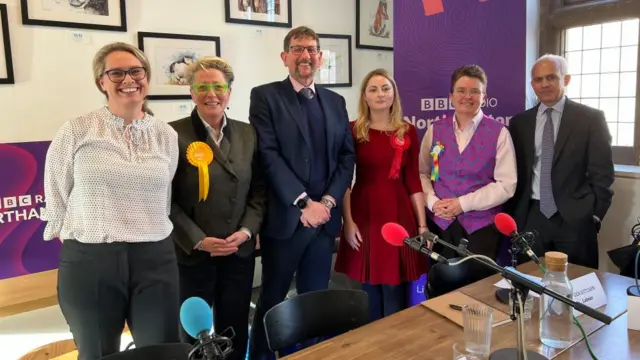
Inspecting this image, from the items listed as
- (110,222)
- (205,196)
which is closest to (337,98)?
(205,196)

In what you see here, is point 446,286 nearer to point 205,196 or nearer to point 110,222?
point 205,196

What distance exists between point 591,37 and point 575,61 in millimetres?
187

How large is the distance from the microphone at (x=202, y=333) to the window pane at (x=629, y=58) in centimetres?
337

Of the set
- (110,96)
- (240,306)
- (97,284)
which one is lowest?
(240,306)

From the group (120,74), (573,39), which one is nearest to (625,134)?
(573,39)

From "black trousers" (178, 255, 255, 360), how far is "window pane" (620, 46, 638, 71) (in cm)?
276

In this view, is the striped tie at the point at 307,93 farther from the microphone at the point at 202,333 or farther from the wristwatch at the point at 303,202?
the microphone at the point at 202,333

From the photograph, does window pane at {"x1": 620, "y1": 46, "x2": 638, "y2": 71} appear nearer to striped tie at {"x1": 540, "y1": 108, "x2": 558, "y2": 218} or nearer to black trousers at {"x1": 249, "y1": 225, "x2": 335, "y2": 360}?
striped tie at {"x1": 540, "y1": 108, "x2": 558, "y2": 218}

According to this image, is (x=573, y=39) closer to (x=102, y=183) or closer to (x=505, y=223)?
(x=505, y=223)

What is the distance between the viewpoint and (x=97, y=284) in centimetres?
166

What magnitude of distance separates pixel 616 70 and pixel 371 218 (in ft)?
6.88

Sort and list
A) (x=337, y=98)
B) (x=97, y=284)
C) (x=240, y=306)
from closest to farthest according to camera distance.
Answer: (x=97, y=284) → (x=240, y=306) → (x=337, y=98)

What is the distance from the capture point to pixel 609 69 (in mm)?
3428

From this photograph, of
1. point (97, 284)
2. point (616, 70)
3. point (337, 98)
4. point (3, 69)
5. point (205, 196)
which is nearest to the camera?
point (97, 284)
